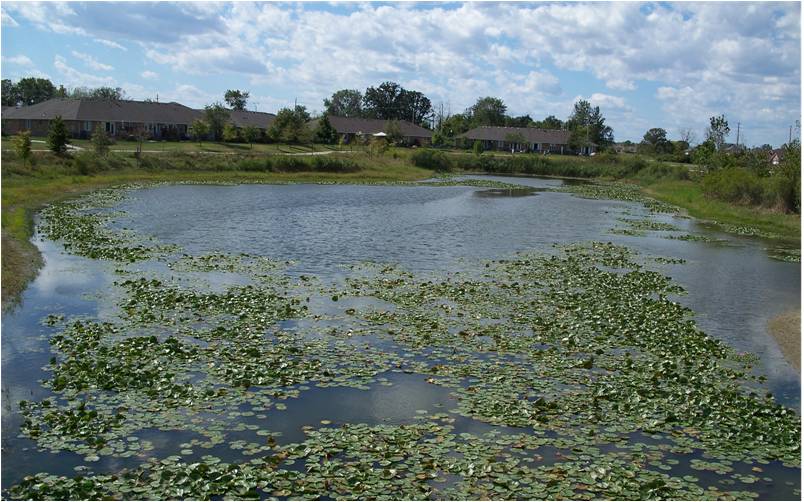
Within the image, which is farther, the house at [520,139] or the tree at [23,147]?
the house at [520,139]

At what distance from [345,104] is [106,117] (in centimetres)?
9622

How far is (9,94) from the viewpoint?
126062 mm

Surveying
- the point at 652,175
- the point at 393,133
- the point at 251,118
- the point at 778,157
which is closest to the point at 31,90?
the point at 251,118

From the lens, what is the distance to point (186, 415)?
1370 centimetres

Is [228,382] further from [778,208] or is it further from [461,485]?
[778,208]

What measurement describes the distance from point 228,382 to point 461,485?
5984mm

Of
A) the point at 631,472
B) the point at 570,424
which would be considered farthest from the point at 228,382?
the point at 631,472

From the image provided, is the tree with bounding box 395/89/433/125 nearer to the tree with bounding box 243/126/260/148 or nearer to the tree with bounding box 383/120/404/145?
the tree with bounding box 383/120/404/145

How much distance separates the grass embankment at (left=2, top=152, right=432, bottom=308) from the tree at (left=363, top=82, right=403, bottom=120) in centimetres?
7730

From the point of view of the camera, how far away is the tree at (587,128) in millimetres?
150150

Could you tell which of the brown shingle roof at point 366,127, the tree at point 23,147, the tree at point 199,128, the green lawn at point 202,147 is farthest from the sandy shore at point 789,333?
the brown shingle roof at point 366,127

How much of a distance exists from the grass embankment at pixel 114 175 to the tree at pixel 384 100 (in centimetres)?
7730

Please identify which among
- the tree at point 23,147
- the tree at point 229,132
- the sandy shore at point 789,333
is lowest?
the sandy shore at point 789,333

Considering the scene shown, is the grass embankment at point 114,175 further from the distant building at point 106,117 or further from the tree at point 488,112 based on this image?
the tree at point 488,112
